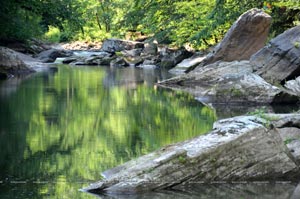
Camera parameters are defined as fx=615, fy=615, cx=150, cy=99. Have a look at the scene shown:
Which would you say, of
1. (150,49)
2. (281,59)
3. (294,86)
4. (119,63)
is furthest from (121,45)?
(294,86)

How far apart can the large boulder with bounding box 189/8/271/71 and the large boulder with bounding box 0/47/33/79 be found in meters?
9.03

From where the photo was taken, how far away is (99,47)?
156ft

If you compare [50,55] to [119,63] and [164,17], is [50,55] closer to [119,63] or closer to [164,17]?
[119,63]

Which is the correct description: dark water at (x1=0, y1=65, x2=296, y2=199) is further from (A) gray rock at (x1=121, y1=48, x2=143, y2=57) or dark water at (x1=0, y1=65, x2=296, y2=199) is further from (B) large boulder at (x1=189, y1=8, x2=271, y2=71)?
(A) gray rock at (x1=121, y1=48, x2=143, y2=57)

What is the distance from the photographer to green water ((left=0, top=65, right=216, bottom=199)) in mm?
6961

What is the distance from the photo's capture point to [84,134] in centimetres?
999

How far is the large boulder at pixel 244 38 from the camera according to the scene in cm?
1884

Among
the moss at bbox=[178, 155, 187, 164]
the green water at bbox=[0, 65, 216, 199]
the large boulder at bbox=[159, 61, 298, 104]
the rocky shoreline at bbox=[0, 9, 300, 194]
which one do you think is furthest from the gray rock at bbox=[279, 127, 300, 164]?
the large boulder at bbox=[159, 61, 298, 104]

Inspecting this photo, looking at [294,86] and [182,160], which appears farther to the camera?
[294,86]

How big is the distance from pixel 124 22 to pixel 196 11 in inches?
417

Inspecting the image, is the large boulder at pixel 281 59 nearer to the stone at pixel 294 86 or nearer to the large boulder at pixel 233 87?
the stone at pixel 294 86

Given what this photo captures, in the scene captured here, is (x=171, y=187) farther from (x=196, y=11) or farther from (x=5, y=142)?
(x=196, y=11)

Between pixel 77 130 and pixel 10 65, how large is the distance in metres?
16.4

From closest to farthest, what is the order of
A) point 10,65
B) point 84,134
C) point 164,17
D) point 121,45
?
point 84,134 < point 10,65 < point 164,17 < point 121,45
